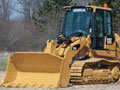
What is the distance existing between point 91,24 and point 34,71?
2797 millimetres

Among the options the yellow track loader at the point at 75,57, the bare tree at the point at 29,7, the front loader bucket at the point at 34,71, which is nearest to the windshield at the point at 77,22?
the yellow track loader at the point at 75,57

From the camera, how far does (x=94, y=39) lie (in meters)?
15.2

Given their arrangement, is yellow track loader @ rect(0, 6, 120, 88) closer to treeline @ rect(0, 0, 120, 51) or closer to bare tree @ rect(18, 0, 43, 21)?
treeline @ rect(0, 0, 120, 51)

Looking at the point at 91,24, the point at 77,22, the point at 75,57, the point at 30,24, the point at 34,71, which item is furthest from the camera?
the point at 30,24

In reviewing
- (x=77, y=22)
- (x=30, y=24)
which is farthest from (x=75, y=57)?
(x=30, y=24)

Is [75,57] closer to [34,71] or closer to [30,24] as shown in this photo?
[34,71]

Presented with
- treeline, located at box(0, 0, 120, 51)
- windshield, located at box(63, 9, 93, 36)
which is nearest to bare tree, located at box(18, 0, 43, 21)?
treeline, located at box(0, 0, 120, 51)

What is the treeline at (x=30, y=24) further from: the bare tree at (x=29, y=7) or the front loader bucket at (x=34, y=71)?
the front loader bucket at (x=34, y=71)

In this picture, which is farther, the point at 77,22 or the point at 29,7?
the point at 29,7

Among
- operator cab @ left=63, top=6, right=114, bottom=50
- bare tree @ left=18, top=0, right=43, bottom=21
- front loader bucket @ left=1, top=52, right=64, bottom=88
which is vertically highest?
bare tree @ left=18, top=0, right=43, bottom=21

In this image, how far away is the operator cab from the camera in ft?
49.9

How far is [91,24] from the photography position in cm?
1512

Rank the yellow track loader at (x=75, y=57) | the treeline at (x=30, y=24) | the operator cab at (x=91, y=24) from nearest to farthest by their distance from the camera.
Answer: the yellow track loader at (x=75, y=57) → the operator cab at (x=91, y=24) → the treeline at (x=30, y=24)

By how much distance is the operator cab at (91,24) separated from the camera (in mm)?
15203
